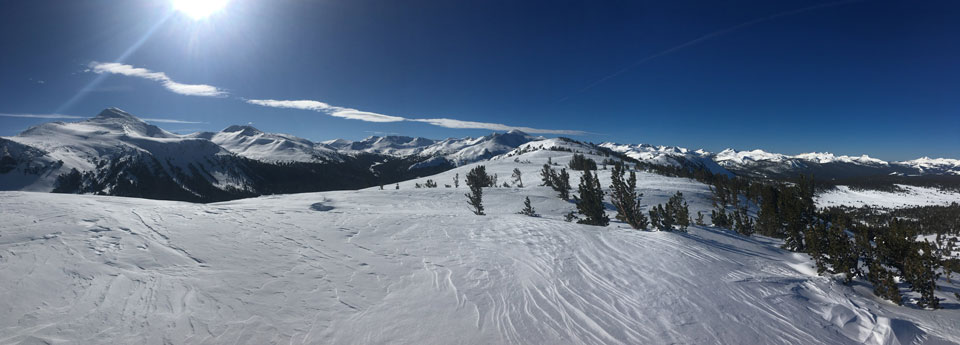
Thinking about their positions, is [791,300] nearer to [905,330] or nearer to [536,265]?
[905,330]

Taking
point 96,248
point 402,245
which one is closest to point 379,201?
point 402,245

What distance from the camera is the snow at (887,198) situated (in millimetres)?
154125

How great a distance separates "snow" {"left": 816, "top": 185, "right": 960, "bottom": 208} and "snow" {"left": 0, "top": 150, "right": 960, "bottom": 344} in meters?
198

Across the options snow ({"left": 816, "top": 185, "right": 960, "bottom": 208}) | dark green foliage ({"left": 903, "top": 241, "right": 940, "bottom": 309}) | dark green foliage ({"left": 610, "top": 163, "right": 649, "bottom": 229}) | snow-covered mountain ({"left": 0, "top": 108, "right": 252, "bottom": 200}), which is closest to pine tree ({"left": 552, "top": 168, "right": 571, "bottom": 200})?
dark green foliage ({"left": 610, "top": 163, "right": 649, "bottom": 229})

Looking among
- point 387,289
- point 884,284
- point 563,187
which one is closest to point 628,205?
point 884,284

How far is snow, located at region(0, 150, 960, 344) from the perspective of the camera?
5520 mm

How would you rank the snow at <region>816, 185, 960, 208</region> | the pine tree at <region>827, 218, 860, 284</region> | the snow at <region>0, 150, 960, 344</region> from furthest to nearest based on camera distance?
1. the snow at <region>816, 185, 960, 208</region>
2. the pine tree at <region>827, 218, 860, 284</region>
3. the snow at <region>0, 150, 960, 344</region>

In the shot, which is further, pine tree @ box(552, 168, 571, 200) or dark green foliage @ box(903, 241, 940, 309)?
pine tree @ box(552, 168, 571, 200)

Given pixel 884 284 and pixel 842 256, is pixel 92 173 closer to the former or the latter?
pixel 842 256

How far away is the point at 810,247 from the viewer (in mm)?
9891

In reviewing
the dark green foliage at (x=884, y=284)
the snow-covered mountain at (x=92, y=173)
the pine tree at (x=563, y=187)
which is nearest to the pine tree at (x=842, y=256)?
the dark green foliage at (x=884, y=284)

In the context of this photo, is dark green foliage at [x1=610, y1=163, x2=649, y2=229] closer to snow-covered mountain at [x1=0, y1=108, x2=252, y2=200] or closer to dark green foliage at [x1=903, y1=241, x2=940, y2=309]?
dark green foliage at [x1=903, y1=241, x2=940, y2=309]

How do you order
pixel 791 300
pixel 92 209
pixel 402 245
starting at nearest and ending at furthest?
pixel 791 300
pixel 92 209
pixel 402 245

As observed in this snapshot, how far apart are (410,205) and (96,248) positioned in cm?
2017
